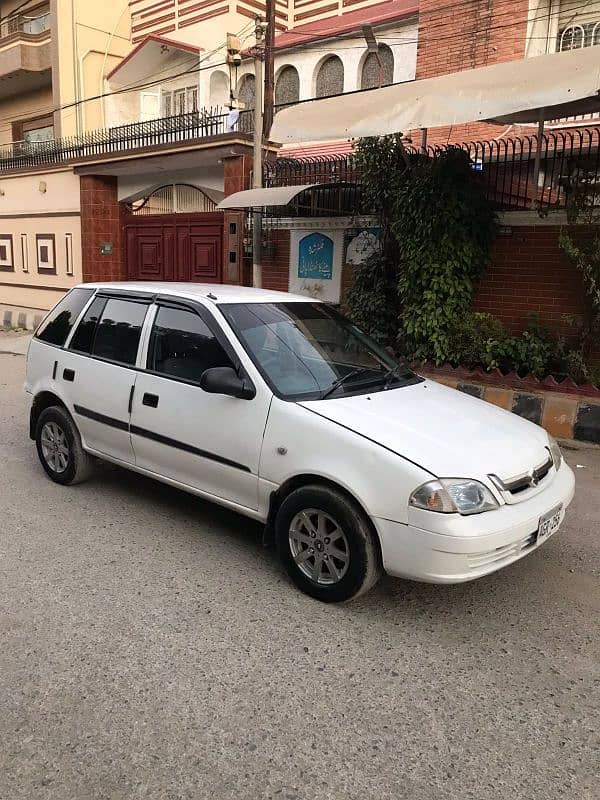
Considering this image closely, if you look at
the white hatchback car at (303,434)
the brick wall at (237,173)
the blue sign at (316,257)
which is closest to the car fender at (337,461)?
the white hatchback car at (303,434)

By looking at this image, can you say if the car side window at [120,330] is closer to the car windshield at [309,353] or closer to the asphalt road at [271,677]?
the car windshield at [309,353]

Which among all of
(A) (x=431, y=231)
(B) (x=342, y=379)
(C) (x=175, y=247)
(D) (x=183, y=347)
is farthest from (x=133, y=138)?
(B) (x=342, y=379)

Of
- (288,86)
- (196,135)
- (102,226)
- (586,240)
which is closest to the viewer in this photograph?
(586,240)

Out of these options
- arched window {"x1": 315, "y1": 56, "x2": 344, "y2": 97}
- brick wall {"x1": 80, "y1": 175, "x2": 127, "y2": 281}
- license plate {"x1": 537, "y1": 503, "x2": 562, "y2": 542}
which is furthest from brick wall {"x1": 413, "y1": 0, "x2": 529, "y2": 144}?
license plate {"x1": 537, "y1": 503, "x2": 562, "y2": 542}

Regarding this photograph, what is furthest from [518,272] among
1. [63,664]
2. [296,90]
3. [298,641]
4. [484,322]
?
[296,90]

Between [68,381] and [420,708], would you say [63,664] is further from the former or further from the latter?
[68,381]

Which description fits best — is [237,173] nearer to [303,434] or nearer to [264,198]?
[264,198]

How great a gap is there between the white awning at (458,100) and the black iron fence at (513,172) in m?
0.53

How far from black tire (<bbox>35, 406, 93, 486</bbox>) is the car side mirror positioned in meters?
1.77

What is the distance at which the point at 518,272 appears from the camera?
7.91 meters

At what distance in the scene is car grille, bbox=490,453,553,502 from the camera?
128 inches

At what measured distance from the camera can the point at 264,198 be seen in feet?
29.4

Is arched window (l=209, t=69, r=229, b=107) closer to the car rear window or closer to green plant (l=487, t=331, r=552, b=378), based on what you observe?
green plant (l=487, t=331, r=552, b=378)

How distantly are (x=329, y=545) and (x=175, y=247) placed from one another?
415 inches
